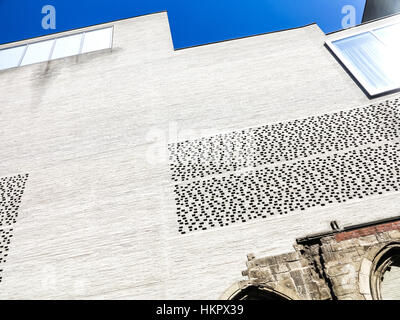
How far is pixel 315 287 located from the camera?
753cm

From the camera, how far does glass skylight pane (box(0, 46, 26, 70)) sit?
695 inches

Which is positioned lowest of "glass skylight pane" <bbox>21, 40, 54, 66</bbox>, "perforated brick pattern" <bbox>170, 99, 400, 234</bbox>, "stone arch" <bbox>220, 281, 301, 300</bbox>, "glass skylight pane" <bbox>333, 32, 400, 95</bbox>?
"stone arch" <bbox>220, 281, 301, 300</bbox>

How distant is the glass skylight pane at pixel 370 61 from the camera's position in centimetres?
1218

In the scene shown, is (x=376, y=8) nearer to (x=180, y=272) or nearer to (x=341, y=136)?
(x=341, y=136)

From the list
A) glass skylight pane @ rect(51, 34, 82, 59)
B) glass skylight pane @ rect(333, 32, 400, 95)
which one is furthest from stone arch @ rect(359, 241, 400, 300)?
glass skylight pane @ rect(51, 34, 82, 59)

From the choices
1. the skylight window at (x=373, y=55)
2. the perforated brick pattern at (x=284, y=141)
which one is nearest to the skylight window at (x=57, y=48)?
the perforated brick pattern at (x=284, y=141)

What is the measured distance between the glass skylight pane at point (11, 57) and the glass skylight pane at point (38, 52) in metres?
0.39

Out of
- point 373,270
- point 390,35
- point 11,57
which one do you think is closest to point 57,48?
point 11,57

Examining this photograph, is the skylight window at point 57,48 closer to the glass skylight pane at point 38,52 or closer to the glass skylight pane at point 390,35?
the glass skylight pane at point 38,52

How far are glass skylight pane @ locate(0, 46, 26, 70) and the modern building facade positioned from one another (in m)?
2.22

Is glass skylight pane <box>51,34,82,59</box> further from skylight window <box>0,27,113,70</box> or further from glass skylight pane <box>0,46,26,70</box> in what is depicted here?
glass skylight pane <box>0,46,26,70</box>

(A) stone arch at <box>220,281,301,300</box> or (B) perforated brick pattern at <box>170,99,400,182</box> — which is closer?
(A) stone arch at <box>220,281,301,300</box>

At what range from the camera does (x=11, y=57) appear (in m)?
18.1
